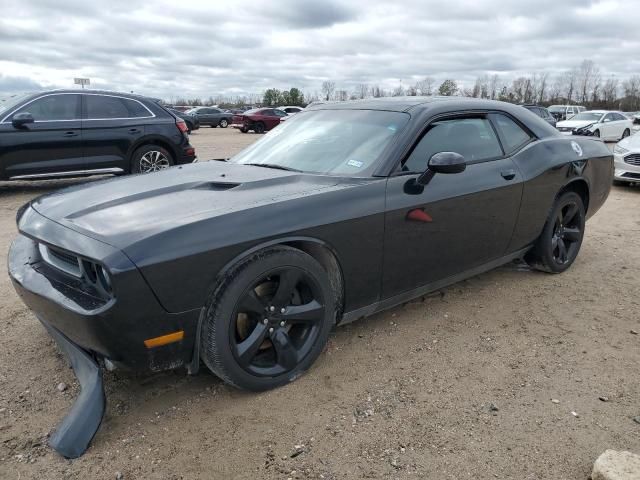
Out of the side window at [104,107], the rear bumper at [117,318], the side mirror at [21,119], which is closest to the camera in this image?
the rear bumper at [117,318]

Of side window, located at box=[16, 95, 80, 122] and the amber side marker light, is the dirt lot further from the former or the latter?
side window, located at box=[16, 95, 80, 122]

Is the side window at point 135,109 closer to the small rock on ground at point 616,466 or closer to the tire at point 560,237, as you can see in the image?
the tire at point 560,237

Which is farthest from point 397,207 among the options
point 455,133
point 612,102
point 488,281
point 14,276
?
point 612,102

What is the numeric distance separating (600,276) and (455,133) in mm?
2078

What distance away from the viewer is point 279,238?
8.32 ft

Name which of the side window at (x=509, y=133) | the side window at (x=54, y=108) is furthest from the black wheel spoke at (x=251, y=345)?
the side window at (x=54, y=108)

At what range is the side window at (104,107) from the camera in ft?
25.7

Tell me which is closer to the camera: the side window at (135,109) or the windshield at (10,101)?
the windshield at (10,101)

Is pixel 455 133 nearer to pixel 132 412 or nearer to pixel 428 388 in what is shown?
pixel 428 388

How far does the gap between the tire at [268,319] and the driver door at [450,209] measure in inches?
21.3

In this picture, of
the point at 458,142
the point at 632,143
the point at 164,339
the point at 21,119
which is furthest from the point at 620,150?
the point at 21,119

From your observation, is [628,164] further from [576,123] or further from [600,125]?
[576,123]

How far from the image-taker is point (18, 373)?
2805 millimetres

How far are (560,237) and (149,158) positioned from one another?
639cm
